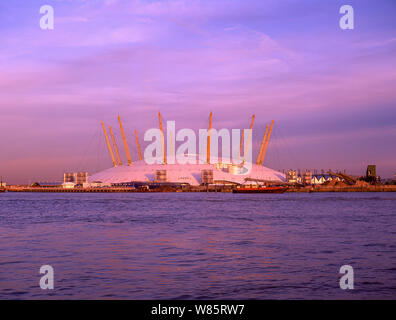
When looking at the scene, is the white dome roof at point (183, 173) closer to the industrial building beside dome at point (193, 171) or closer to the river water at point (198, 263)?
the industrial building beside dome at point (193, 171)

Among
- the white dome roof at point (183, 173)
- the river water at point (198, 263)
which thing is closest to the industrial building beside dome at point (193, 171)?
the white dome roof at point (183, 173)

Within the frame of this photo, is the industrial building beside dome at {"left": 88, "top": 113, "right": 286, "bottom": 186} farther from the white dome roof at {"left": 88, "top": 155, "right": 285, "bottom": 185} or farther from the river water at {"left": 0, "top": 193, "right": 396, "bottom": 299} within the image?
the river water at {"left": 0, "top": 193, "right": 396, "bottom": 299}

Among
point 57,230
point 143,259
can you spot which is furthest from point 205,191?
point 143,259

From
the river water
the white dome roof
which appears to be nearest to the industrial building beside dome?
the white dome roof

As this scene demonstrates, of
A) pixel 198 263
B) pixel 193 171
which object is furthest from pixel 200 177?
pixel 198 263

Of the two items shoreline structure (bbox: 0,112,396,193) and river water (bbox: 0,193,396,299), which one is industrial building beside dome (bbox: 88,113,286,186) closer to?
shoreline structure (bbox: 0,112,396,193)

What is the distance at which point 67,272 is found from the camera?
49.7 feet

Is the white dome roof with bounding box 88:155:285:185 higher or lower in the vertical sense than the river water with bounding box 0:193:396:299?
lower

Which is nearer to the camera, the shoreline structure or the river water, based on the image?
the river water

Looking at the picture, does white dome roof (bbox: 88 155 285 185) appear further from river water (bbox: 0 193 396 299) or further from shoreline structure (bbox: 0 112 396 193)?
river water (bbox: 0 193 396 299)

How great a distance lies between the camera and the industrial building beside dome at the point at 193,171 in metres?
Answer: 168

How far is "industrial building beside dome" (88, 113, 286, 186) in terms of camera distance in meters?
168
